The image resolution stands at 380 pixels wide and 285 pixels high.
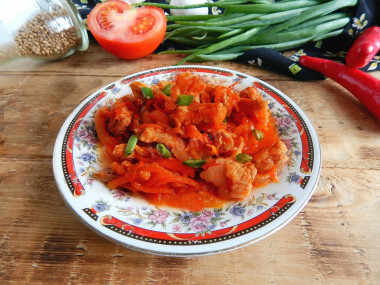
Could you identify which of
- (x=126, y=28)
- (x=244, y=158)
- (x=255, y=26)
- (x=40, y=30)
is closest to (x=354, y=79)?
(x=255, y=26)

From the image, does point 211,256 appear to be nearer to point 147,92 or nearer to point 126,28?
point 147,92

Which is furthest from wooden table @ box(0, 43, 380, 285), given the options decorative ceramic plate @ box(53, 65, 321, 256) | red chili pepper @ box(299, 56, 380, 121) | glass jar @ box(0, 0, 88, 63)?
glass jar @ box(0, 0, 88, 63)

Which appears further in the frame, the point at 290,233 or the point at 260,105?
the point at 260,105

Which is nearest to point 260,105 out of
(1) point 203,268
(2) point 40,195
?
(1) point 203,268

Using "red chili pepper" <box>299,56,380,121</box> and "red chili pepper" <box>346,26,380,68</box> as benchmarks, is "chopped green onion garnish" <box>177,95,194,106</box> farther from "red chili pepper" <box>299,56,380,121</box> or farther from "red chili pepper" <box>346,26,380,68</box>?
"red chili pepper" <box>346,26,380,68</box>

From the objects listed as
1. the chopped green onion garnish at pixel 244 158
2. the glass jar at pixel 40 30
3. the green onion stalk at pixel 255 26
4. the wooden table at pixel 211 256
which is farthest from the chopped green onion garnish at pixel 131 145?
the glass jar at pixel 40 30

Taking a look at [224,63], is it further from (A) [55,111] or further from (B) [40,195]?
(B) [40,195]
